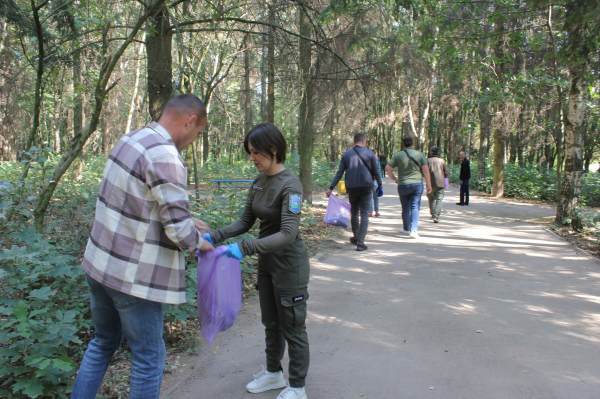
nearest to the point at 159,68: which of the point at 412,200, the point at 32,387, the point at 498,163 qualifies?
the point at 32,387

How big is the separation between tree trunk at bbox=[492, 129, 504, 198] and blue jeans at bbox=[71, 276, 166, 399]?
56.2 ft

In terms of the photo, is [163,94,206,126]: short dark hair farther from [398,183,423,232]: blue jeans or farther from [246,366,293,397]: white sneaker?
[398,183,423,232]: blue jeans

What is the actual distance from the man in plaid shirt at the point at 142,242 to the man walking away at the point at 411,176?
704 cm

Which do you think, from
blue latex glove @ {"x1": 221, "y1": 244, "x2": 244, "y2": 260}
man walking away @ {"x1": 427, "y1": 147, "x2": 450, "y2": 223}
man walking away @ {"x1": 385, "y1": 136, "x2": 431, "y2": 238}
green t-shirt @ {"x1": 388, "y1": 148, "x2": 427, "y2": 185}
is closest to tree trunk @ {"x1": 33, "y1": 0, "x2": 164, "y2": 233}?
blue latex glove @ {"x1": 221, "y1": 244, "x2": 244, "y2": 260}

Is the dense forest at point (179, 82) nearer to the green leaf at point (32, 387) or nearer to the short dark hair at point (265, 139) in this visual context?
the green leaf at point (32, 387)

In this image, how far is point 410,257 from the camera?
7.39m

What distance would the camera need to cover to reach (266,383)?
3.11m

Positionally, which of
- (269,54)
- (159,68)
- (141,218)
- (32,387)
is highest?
(269,54)

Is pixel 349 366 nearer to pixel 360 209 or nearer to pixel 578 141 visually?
pixel 360 209

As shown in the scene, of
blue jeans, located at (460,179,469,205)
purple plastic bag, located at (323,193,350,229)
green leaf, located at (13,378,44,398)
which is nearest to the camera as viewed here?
green leaf, located at (13,378,44,398)

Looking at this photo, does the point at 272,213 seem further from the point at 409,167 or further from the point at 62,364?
the point at 409,167

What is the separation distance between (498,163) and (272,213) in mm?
16476

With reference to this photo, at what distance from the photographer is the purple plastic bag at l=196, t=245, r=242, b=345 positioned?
2.59 meters

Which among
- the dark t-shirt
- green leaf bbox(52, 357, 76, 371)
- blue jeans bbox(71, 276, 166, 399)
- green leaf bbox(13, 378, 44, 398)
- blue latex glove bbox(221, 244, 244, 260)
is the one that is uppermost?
the dark t-shirt
